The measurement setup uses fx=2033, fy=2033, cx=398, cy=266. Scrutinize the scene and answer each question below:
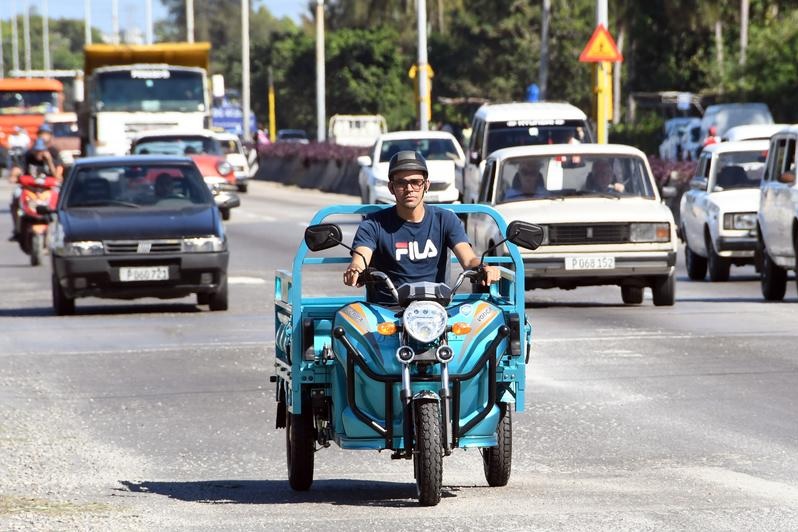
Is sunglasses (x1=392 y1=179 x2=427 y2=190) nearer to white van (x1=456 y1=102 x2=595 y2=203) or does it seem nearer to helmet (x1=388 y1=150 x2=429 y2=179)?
helmet (x1=388 y1=150 x2=429 y2=179)

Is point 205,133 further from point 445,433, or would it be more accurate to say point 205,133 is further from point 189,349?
point 445,433

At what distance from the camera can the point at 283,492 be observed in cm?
914

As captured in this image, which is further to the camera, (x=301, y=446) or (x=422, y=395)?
(x=301, y=446)

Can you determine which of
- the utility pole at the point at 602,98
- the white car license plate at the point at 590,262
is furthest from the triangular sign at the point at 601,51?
the white car license plate at the point at 590,262

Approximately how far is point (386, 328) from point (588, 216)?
11.3m

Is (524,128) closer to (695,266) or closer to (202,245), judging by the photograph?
(695,266)

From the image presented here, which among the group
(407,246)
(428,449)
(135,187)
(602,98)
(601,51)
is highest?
(601,51)

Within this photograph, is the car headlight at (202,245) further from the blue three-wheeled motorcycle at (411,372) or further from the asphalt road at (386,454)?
the blue three-wheeled motorcycle at (411,372)

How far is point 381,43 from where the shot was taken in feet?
354

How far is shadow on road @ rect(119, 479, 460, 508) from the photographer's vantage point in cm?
880

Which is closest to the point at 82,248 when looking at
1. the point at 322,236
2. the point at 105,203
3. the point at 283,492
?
the point at 105,203

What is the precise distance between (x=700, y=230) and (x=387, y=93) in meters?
83.9

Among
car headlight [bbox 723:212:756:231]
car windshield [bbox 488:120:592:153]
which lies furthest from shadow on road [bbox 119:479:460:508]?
car windshield [bbox 488:120:592:153]

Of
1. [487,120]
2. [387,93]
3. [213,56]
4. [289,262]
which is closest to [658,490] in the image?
[289,262]
